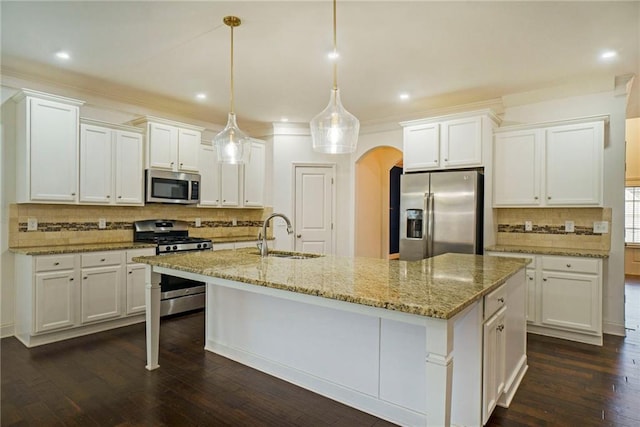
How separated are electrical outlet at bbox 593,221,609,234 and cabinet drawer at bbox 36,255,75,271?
5357 mm

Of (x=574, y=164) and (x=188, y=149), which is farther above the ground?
(x=188, y=149)

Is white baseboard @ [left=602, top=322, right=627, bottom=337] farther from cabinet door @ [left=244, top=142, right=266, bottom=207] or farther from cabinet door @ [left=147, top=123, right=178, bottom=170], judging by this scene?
cabinet door @ [left=147, top=123, right=178, bottom=170]

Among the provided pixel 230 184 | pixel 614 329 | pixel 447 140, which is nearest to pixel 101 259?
pixel 230 184

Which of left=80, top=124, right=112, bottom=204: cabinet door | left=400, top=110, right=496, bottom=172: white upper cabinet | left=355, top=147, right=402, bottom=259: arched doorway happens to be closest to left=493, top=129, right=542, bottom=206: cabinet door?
left=400, top=110, right=496, bottom=172: white upper cabinet

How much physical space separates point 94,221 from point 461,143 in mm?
4329

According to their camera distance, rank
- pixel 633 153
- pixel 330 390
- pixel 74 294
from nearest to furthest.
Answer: pixel 330 390, pixel 74 294, pixel 633 153

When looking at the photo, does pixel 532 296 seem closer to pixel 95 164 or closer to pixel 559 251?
pixel 559 251

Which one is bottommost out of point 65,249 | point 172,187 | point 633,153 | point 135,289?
point 135,289

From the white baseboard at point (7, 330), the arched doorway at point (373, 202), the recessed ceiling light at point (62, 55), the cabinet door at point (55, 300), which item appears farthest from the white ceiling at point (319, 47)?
the white baseboard at point (7, 330)

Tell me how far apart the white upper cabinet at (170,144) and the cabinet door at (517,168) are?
12.3ft

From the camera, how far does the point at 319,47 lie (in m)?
3.12

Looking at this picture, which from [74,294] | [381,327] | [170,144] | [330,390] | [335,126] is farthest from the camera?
[170,144]

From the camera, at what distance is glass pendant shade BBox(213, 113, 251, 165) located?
2.89 m

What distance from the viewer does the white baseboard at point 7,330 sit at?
3.55 metres
